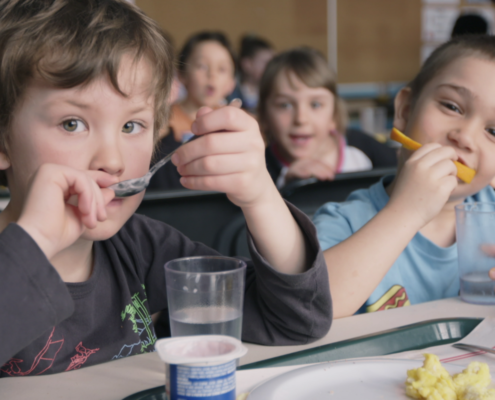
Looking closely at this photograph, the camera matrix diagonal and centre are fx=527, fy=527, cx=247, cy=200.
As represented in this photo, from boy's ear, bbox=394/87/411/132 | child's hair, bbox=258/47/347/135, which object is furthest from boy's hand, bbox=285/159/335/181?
boy's ear, bbox=394/87/411/132

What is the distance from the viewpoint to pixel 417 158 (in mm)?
1019

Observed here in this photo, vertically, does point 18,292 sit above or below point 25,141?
below

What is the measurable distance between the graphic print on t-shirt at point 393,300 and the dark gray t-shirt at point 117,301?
0.32 m

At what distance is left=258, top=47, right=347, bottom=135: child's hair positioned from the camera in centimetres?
261

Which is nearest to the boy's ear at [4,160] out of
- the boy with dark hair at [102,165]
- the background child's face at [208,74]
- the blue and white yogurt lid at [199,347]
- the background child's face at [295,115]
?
the boy with dark hair at [102,165]

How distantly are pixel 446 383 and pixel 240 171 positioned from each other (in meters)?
0.36

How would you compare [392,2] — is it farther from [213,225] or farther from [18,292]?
[18,292]

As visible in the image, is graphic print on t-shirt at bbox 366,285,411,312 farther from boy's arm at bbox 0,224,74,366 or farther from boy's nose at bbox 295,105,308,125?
boy's nose at bbox 295,105,308,125

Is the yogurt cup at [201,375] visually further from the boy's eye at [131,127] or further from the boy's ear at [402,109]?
the boy's ear at [402,109]

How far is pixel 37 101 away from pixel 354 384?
584 millimetres

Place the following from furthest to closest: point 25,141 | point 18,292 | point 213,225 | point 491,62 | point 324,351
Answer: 1. point 213,225
2. point 491,62
3. point 25,141
4. point 324,351
5. point 18,292

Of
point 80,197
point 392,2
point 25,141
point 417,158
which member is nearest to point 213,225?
point 417,158

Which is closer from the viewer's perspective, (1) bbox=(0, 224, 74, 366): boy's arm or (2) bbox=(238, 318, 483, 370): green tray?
(1) bbox=(0, 224, 74, 366): boy's arm

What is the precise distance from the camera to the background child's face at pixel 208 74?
370 centimetres
